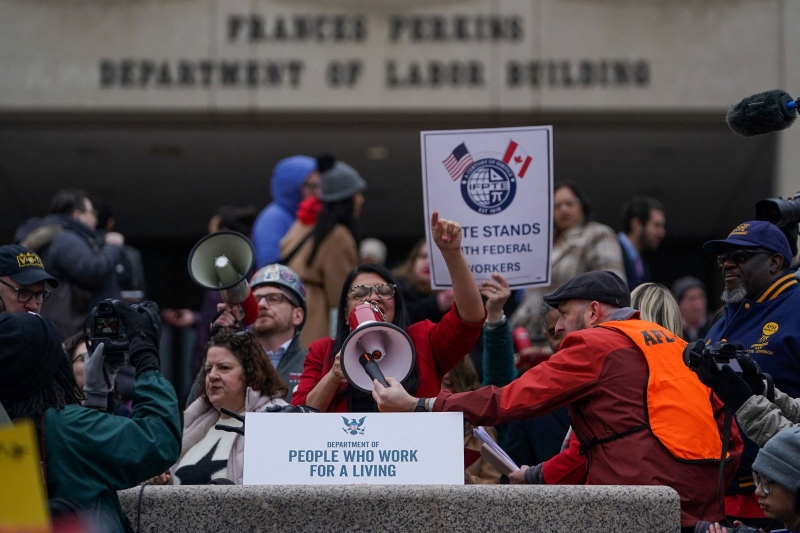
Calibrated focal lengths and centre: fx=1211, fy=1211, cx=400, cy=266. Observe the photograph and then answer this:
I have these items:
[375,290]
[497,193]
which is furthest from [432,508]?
[497,193]

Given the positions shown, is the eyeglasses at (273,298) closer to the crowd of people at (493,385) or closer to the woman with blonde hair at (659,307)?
the crowd of people at (493,385)

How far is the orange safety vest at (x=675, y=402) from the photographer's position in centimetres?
479

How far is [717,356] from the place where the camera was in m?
4.58

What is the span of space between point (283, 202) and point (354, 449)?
504 cm

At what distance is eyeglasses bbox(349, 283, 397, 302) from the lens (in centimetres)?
592

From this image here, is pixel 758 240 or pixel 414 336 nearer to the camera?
pixel 758 240

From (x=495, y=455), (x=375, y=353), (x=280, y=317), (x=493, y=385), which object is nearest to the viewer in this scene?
(x=375, y=353)

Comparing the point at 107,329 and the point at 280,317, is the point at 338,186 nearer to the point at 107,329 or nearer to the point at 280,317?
the point at 280,317

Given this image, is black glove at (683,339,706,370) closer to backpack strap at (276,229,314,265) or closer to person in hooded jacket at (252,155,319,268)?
backpack strap at (276,229,314,265)

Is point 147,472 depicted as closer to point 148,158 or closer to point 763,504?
point 763,504

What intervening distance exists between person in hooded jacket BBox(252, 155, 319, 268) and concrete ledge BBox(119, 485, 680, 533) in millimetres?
4672

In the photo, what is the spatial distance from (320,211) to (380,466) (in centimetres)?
422

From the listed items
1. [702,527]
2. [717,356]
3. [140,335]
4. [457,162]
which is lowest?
[702,527]

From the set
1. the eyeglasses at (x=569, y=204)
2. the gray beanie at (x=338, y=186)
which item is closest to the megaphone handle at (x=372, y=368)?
the gray beanie at (x=338, y=186)
